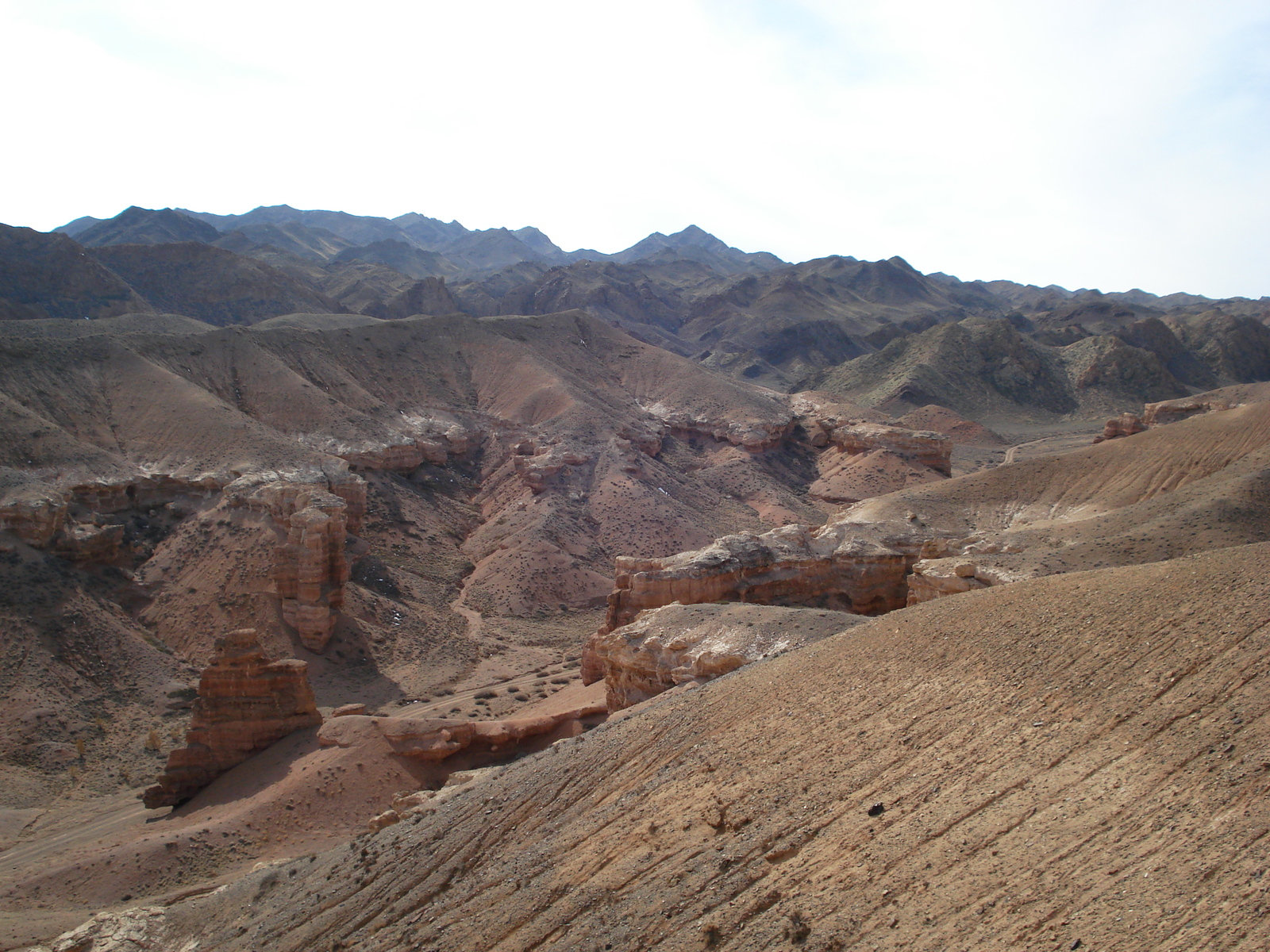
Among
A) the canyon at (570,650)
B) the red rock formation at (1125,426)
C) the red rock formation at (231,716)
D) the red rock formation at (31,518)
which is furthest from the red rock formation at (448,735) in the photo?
the red rock formation at (1125,426)

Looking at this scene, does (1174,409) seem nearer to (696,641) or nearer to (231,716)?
(696,641)

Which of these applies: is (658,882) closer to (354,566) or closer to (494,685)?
(494,685)

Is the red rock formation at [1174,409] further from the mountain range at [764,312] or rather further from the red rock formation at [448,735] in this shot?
the red rock formation at [448,735]

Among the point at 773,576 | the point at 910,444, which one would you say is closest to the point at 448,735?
the point at 773,576

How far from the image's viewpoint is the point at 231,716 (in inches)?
963

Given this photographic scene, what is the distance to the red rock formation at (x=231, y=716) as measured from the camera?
2392 centimetres

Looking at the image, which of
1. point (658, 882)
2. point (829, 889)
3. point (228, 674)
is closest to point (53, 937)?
point (228, 674)

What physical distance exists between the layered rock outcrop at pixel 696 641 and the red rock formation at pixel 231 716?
947 cm

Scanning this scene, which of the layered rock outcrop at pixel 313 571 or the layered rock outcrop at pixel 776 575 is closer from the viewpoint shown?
the layered rock outcrop at pixel 776 575

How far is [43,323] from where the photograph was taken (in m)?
56.2

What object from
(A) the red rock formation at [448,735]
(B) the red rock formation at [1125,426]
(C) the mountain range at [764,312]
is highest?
(C) the mountain range at [764,312]

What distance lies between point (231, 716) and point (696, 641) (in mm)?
13422

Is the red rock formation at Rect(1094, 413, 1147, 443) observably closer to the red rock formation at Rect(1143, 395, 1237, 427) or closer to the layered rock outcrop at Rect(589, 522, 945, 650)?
the red rock formation at Rect(1143, 395, 1237, 427)

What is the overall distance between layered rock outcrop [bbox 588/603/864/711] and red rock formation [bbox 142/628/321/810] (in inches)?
373
